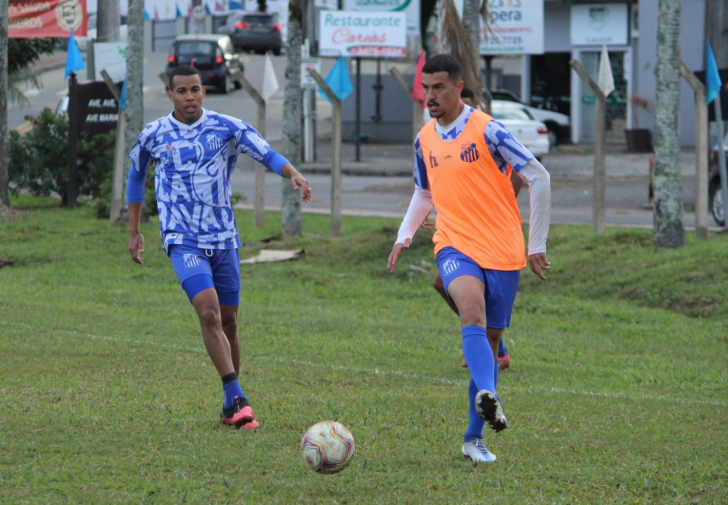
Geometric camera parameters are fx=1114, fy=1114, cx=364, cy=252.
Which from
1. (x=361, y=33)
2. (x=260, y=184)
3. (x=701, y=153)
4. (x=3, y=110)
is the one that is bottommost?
(x=260, y=184)

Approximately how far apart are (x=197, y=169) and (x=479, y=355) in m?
2.07

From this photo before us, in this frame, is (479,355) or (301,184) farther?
(301,184)

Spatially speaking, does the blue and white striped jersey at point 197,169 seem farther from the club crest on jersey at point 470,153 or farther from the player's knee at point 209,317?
the club crest on jersey at point 470,153

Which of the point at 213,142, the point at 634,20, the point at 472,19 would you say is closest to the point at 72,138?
the point at 472,19

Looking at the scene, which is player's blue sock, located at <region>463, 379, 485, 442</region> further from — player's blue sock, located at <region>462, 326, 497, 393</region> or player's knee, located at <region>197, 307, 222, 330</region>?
player's knee, located at <region>197, 307, 222, 330</region>

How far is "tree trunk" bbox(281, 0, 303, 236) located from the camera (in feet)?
53.0

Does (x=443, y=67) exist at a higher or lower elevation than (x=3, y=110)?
lower

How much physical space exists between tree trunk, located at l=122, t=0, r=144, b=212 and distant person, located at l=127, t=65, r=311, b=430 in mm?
10617

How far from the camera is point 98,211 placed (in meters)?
18.7

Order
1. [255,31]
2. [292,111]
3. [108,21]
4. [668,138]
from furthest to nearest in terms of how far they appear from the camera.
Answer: [255,31] < [108,21] < [292,111] < [668,138]

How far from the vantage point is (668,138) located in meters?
13.5

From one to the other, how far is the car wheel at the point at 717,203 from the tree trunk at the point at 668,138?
14.9ft

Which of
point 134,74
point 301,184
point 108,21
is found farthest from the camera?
point 108,21

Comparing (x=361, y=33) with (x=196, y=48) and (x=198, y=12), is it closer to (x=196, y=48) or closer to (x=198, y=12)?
(x=196, y=48)
